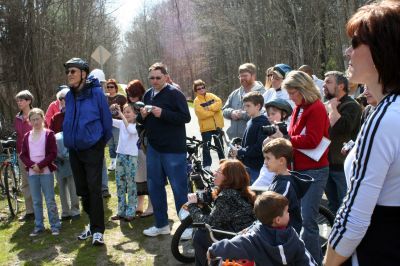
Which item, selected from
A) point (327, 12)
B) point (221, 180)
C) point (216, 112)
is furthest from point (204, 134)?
point (327, 12)

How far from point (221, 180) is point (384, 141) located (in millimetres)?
2274

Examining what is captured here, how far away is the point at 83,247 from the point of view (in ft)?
18.2

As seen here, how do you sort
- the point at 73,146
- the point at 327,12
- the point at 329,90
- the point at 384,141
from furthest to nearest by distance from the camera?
the point at 327,12 → the point at 73,146 → the point at 329,90 → the point at 384,141

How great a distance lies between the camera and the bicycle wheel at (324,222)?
464 cm

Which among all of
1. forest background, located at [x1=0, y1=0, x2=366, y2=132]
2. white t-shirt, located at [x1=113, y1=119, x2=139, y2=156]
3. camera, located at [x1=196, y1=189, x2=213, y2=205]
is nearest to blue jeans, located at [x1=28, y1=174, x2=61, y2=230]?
white t-shirt, located at [x1=113, y1=119, x2=139, y2=156]

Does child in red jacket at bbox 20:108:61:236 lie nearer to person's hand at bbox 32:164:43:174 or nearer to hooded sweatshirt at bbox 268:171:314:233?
person's hand at bbox 32:164:43:174

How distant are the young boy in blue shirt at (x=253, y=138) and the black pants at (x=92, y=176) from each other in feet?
5.74

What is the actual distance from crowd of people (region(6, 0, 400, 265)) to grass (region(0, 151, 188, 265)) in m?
0.16

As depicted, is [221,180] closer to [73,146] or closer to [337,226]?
[337,226]

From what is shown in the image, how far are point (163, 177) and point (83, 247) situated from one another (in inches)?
51.7

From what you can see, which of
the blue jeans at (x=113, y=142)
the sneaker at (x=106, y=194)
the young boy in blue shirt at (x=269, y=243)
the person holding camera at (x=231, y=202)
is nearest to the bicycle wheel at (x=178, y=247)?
the person holding camera at (x=231, y=202)

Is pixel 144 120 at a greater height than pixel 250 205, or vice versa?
pixel 144 120

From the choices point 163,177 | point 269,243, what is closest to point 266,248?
point 269,243

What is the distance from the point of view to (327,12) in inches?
902
